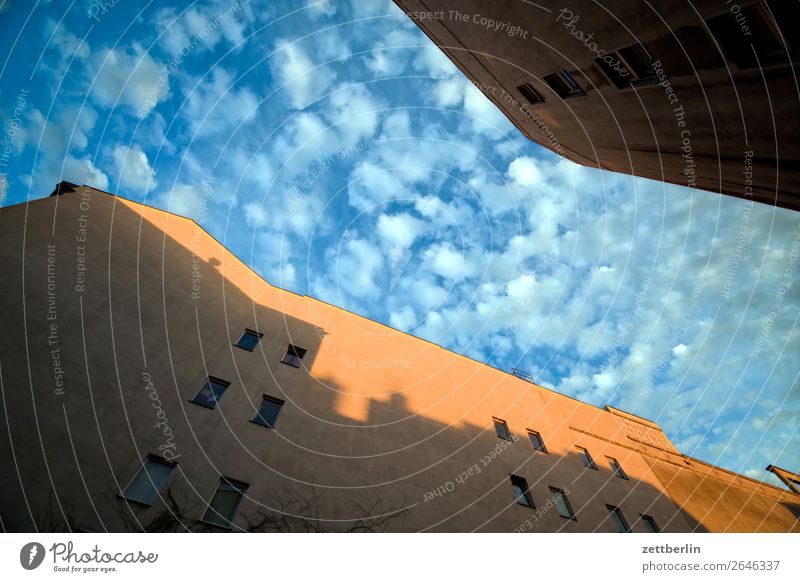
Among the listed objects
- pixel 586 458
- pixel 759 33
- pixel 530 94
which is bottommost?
pixel 586 458

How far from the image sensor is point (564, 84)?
48.7 feet

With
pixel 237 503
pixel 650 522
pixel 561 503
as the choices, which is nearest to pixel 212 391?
pixel 237 503

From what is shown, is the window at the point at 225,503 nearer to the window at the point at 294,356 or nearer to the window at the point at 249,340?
the window at the point at 294,356

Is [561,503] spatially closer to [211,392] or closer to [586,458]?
[586,458]

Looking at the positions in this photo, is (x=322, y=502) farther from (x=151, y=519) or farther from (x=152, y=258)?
(x=152, y=258)

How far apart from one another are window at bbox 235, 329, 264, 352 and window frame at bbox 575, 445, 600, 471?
19262mm

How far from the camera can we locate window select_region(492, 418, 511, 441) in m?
19.2

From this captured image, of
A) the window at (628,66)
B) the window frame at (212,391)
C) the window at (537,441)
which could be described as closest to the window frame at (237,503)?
the window frame at (212,391)

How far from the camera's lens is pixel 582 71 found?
507 inches

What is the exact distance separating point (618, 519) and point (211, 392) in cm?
2046

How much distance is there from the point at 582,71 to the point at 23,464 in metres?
22.2

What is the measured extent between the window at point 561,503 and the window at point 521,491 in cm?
130

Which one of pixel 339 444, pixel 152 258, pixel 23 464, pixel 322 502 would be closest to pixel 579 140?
pixel 339 444
